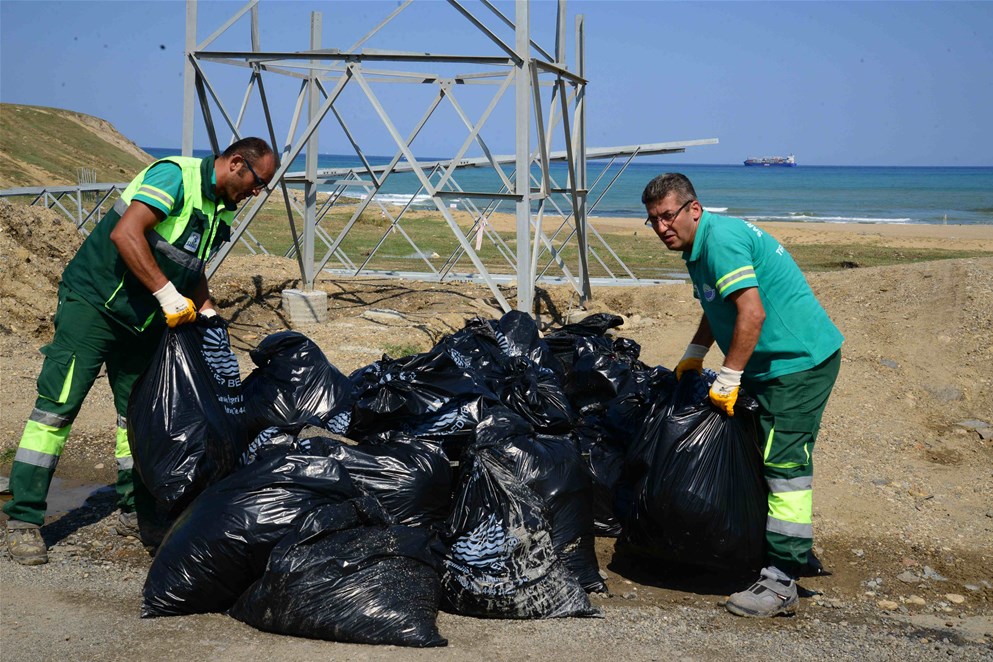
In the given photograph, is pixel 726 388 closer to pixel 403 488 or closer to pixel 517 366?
pixel 403 488

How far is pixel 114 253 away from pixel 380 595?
1.66 meters

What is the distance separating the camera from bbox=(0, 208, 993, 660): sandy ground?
2854 millimetres

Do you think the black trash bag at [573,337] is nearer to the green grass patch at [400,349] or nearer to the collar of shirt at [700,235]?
the collar of shirt at [700,235]

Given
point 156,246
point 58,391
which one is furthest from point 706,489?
point 58,391

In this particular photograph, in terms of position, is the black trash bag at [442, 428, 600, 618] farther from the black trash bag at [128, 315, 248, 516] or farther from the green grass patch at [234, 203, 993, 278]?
the green grass patch at [234, 203, 993, 278]

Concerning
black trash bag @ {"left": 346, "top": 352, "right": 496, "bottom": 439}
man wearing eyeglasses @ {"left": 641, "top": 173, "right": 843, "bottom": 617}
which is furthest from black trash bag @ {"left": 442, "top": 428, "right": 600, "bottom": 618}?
man wearing eyeglasses @ {"left": 641, "top": 173, "right": 843, "bottom": 617}

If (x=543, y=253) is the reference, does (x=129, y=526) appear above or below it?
below

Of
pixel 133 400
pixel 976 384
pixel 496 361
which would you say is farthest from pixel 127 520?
pixel 976 384

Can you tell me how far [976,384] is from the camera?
5910 millimetres

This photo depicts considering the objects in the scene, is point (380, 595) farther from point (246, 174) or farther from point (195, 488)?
point (246, 174)

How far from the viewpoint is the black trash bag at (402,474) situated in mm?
3217

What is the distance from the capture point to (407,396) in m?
3.59

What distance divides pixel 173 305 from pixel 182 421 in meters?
0.42

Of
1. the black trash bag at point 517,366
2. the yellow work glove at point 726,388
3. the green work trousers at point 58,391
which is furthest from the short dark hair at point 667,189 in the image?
the green work trousers at point 58,391
